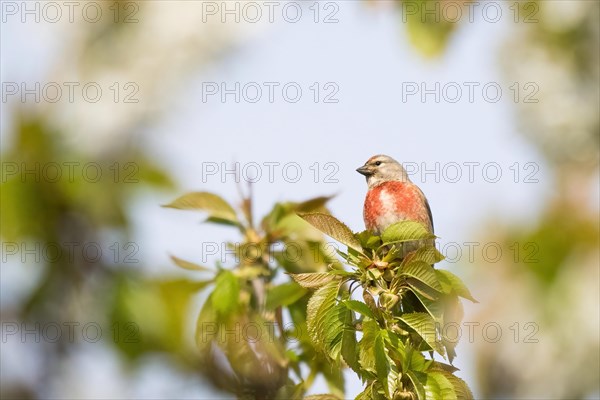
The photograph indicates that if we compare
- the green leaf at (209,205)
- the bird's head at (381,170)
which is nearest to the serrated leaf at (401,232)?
the green leaf at (209,205)

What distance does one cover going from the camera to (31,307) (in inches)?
59.1

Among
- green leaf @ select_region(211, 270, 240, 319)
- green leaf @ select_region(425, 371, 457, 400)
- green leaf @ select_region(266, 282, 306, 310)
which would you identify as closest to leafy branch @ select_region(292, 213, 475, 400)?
green leaf @ select_region(425, 371, 457, 400)

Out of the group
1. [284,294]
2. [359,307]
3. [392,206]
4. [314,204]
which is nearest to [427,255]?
[359,307]

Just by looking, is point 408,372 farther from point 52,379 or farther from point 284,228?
point 52,379

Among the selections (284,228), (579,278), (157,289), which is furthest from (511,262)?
(284,228)

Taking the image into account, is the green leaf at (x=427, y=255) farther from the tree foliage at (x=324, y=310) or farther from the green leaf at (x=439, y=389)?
the green leaf at (x=439, y=389)

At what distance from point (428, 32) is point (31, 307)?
1601 millimetres

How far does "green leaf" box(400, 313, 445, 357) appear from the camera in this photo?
358cm

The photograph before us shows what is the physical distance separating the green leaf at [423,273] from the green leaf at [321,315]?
1.10 ft

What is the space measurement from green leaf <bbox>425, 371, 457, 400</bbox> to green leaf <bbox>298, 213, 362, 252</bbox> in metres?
0.75

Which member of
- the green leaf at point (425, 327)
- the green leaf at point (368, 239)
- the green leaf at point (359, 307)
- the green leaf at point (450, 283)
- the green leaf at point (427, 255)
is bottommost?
the green leaf at point (425, 327)

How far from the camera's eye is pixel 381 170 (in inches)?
302

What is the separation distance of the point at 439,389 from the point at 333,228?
89 centimetres

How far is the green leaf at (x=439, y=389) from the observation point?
3395 millimetres
